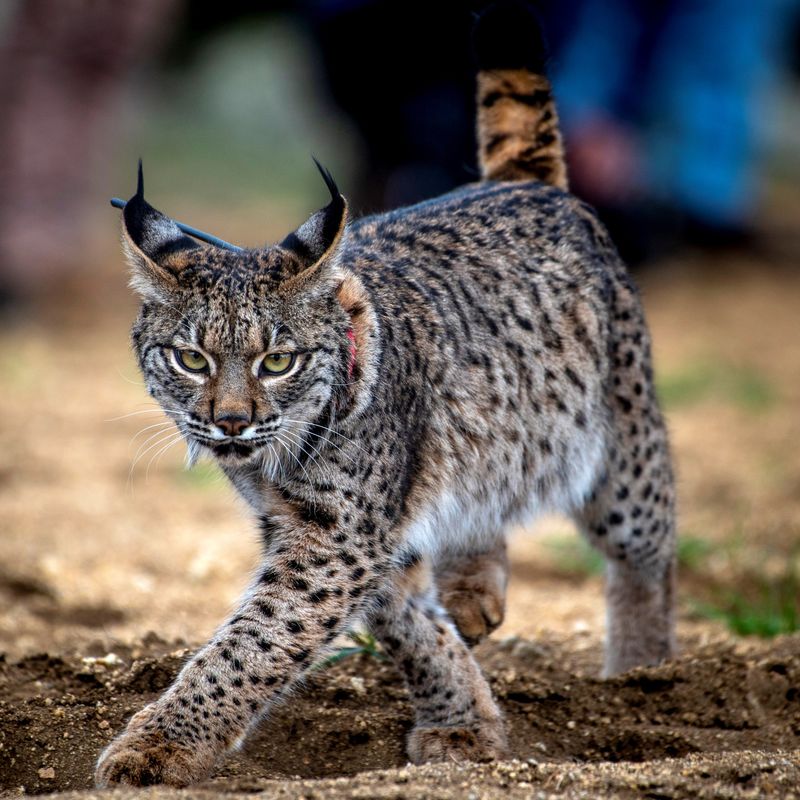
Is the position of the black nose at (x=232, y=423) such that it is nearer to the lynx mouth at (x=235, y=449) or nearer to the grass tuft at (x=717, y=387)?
the lynx mouth at (x=235, y=449)

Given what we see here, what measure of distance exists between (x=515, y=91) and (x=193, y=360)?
193 cm

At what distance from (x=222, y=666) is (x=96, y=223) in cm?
1306

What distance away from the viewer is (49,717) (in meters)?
4.16

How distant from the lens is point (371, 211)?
38.0 feet

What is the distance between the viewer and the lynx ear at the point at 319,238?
406 cm

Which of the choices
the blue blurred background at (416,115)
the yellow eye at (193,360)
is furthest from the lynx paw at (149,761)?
the blue blurred background at (416,115)

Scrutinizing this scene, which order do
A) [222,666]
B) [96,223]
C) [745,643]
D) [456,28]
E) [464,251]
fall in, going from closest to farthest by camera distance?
[222,666]
[464,251]
[745,643]
[456,28]
[96,223]

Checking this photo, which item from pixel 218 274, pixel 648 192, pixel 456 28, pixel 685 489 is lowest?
pixel 685 489

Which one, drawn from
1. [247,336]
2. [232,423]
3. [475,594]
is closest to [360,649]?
[475,594]

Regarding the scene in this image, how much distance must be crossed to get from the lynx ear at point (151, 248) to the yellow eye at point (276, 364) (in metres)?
0.37

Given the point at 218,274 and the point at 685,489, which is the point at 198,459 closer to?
the point at 218,274

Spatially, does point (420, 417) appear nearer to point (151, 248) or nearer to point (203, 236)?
point (203, 236)

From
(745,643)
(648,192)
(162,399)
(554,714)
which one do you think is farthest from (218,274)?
(648,192)

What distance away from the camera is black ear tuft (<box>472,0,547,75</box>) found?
17.2 ft
